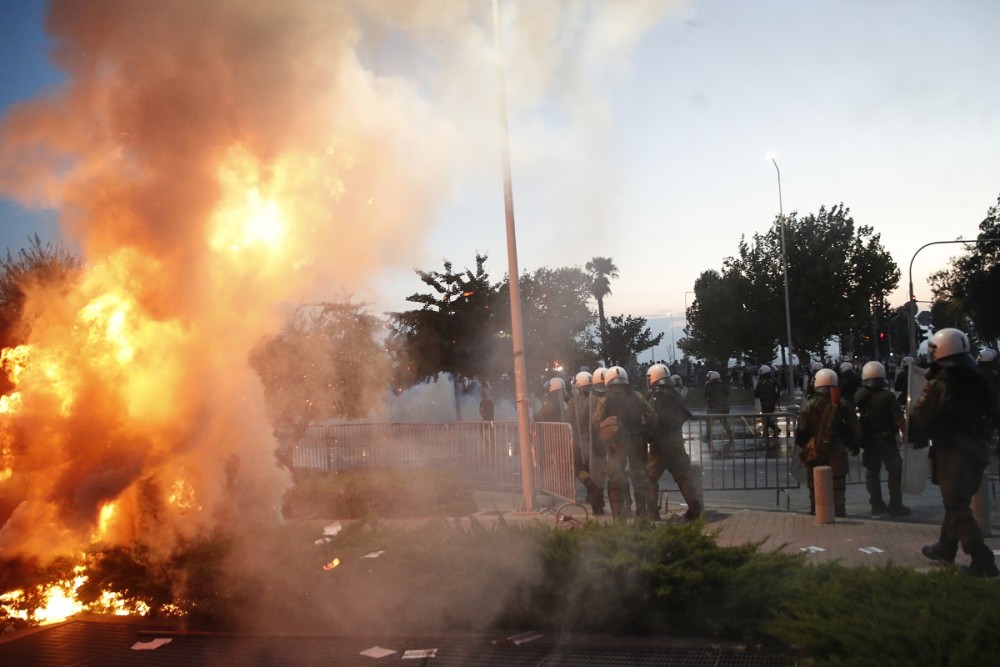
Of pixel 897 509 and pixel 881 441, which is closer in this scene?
pixel 897 509

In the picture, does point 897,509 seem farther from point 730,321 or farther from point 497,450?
point 730,321

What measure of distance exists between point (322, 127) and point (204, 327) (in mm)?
2163

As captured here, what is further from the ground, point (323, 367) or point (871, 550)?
point (323, 367)

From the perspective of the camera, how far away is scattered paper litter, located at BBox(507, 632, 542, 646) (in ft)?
18.1

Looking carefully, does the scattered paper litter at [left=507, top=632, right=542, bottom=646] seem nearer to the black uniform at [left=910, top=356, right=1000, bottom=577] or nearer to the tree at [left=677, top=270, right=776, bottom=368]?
the black uniform at [left=910, top=356, right=1000, bottom=577]

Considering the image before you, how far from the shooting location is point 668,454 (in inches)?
399

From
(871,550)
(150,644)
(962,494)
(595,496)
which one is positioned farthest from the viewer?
(595,496)

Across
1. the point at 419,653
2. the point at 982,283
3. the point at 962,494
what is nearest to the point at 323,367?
the point at 419,653

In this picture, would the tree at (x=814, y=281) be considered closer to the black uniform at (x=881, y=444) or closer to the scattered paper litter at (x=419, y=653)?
the black uniform at (x=881, y=444)

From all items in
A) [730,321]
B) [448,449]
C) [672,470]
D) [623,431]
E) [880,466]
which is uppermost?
[730,321]

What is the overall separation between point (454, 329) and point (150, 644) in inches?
596

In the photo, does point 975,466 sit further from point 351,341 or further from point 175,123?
point 351,341

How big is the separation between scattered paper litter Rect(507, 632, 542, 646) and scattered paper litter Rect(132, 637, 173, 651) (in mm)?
2387

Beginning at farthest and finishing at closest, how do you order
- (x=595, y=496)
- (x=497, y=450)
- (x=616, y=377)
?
(x=497, y=450)
(x=595, y=496)
(x=616, y=377)
